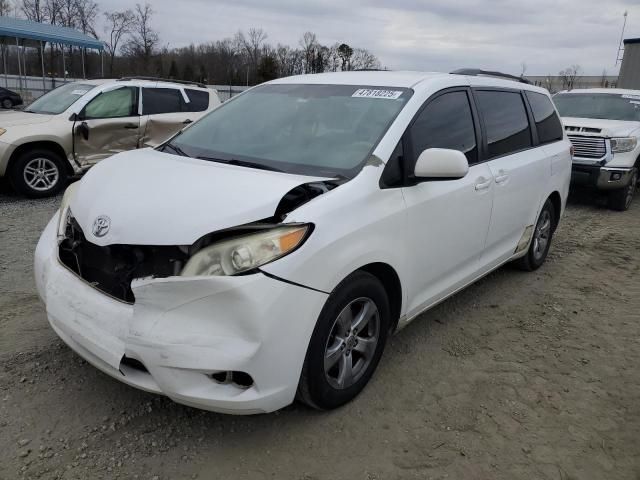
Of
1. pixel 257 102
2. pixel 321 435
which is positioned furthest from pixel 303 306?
pixel 257 102

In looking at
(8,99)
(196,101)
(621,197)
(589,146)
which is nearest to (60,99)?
(196,101)

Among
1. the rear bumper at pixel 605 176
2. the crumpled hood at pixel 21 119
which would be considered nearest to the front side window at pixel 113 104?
the crumpled hood at pixel 21 119

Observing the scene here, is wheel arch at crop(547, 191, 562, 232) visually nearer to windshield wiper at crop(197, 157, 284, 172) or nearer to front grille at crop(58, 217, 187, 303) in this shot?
windshield wiper at crop(197, 157, 284, 172)

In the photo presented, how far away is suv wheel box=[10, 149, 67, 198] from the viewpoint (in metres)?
7.28

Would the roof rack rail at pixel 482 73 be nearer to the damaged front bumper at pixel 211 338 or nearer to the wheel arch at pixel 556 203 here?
the wheel arch at pixel 556 203

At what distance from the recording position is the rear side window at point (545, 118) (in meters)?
4.91

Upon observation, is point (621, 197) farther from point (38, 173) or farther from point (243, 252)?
point (38, 173)

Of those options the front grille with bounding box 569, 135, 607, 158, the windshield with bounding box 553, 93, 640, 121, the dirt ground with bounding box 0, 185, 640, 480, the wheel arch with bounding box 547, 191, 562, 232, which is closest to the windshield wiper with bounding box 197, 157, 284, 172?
the dirt ground with bounding box 0, 185, 640, 480

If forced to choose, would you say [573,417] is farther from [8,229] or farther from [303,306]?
[8,229]

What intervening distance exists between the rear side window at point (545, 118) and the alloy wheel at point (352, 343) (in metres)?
2.93

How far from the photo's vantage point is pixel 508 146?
4277 mm

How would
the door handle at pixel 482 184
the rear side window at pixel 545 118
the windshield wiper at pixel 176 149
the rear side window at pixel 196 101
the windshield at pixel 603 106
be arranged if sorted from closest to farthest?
the windshield wiper at pixel 176 149, the door handle at pixel 482 184, the rear side window at pixel 545 118, the rear side window at pixel 196 101, the windshield at pixel 603 106

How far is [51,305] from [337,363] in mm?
1513

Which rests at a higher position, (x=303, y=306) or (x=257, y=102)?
(x=257, y=102)
